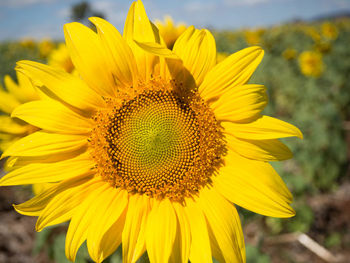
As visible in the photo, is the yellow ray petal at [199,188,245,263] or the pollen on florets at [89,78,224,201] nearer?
the yellow ray petal at [199,188,245,263]

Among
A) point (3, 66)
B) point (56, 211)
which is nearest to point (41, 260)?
point (56, 211)

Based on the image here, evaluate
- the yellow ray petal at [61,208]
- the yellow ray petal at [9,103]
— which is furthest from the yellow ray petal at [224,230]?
the yellow ray petal at [9,103]

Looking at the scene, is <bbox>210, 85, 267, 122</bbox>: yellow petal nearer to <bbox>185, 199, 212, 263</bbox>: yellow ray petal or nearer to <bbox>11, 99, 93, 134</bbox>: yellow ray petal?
<bbox>185, 199, 212, 263</bbox>: yellow ray petal

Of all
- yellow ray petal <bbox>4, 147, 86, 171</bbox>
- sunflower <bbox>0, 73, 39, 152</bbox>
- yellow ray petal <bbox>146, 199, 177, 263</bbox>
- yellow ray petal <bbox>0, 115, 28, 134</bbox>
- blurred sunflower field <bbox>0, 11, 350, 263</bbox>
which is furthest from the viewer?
blurred sunflower field <bbox>0, 11, 350, 263</bbox>

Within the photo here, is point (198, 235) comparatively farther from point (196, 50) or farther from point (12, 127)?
point (12, 127)

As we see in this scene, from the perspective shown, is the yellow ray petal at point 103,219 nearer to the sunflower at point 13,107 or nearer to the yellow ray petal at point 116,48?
the yellow ray petal at point 116,48

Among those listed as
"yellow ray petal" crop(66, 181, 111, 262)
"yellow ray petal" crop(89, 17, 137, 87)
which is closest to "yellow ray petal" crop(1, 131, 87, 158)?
"yellow ray petal" crop(66, 181, 111, 262)
